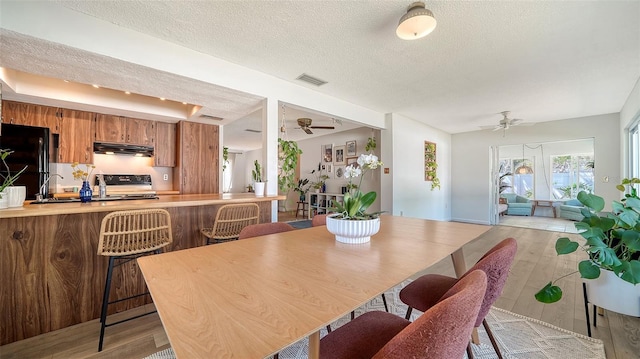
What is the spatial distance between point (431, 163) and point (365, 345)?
225 inches

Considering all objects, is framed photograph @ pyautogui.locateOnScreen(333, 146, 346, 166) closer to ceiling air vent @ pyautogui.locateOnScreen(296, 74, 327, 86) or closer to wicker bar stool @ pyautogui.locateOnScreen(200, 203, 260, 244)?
ceiling air vent @ pyautogui.locateOnScreen(296, 74, 327, 86)

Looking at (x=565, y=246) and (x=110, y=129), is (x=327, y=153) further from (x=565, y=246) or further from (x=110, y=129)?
(x=565, y=246)

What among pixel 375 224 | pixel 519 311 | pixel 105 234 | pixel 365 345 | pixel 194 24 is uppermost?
pixel 194 24

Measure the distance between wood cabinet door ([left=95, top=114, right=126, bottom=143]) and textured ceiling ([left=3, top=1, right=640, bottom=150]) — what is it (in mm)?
1702

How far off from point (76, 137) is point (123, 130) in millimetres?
577

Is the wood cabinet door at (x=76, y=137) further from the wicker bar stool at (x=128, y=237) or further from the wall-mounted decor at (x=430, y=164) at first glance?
the wall-mounted decor at (x=430, y=164)

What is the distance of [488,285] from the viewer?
1081 millimetres

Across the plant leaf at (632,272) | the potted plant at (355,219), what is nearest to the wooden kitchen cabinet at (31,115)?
the potted plant at (355,219)

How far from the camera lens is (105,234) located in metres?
1.71

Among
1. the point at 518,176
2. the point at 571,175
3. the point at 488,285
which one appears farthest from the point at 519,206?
the point at 488,285

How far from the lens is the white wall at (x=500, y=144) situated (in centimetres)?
471

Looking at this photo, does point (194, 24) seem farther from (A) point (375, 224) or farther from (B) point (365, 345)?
(B) point (365, 345)

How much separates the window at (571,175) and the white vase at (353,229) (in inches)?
391

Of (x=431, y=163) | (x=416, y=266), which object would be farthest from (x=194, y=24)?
(x=431, y=163)
